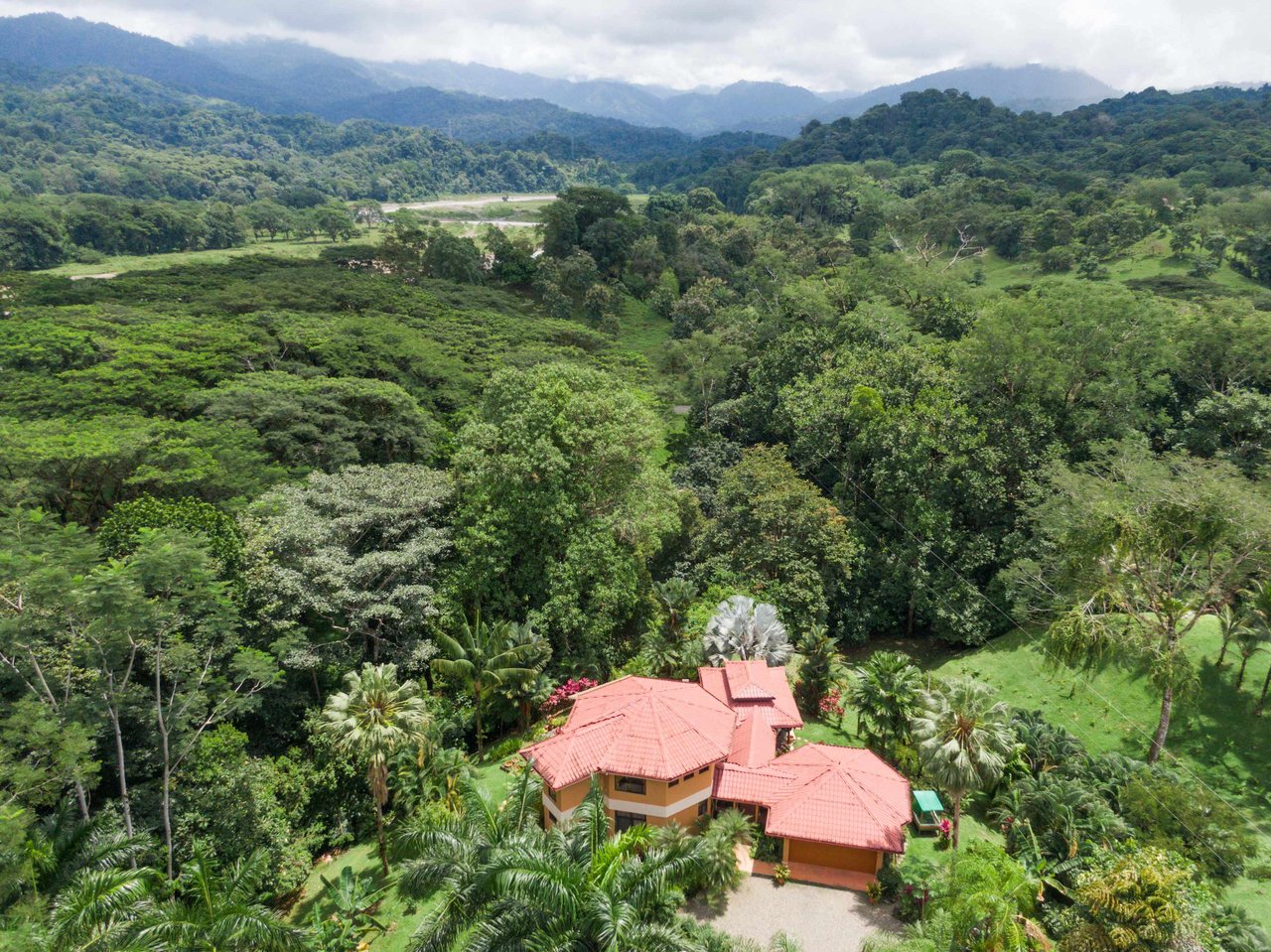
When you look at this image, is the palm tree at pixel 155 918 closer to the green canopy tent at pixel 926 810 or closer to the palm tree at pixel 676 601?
the green canopy tent at pixel 926 810

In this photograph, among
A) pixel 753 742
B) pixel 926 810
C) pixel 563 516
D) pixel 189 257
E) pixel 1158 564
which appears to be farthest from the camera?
pixel 189 257

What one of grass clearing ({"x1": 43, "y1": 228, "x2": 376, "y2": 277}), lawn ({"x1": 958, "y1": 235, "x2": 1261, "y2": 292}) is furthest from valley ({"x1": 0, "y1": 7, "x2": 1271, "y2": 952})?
grass clearing ({"x1": 43, "y1": 228, "x2": 376, "y2": 277})

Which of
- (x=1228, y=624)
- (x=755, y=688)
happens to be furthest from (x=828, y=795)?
(x=1228, y=624)

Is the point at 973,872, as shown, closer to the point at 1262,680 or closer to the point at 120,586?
the point at 1262,680

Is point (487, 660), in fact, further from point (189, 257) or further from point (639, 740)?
point (189, 257)

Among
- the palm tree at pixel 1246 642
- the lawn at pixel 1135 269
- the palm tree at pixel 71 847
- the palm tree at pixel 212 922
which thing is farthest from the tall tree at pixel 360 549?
the lawn at pixel 1135 269

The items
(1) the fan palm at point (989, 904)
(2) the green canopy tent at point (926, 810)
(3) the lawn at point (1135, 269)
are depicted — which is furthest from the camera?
(3) the lawn at point (1135, 269)

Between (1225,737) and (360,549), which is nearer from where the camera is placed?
(1225,737)
